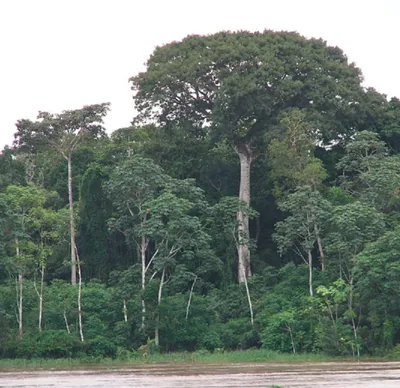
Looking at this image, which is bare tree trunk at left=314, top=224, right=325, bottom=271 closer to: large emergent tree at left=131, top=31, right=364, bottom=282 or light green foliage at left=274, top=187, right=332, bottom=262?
light green foliage at left=274, top=187, right=332, bottom=262

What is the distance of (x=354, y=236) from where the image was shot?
1629 inches

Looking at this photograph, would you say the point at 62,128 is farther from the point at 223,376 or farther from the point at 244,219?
the point at 223,376

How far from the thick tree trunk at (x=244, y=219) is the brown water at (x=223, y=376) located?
8141 mm

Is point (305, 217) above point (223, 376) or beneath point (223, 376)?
above

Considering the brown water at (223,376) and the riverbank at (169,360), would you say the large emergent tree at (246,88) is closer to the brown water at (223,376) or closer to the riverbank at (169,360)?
the riverbank at (169,360)

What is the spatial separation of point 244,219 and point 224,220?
1.75 meters

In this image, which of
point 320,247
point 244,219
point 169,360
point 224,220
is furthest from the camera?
point 244,219

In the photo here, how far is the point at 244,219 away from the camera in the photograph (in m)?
46.4

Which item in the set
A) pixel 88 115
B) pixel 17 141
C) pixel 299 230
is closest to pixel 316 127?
pixel 299 230

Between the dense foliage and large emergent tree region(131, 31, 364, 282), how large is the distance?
82 millimetres

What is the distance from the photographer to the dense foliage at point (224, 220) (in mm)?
41625

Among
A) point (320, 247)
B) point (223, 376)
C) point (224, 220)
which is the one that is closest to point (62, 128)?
point (224, 220)

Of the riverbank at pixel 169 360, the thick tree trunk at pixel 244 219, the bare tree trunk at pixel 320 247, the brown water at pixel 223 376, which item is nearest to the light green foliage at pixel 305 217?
the bare tree trunk at pixel 320 247

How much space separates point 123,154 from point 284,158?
12443 mm
